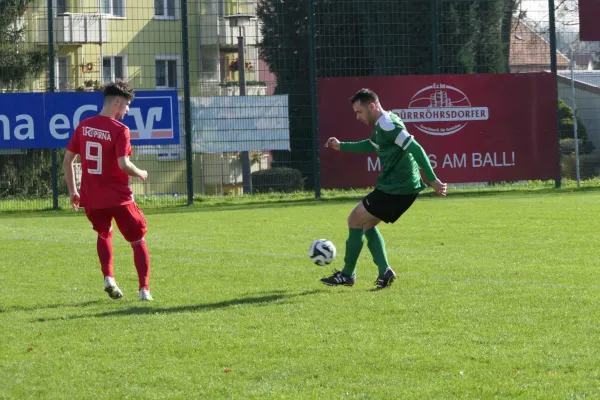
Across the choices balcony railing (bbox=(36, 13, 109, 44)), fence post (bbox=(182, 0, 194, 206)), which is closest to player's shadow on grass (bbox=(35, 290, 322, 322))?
fence post (bbox=(182, 0, 194, 206))

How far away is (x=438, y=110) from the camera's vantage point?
23.2m

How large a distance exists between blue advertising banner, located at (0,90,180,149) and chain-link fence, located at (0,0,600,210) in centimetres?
3

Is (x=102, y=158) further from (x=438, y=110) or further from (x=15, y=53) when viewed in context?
(x=15, y=53)

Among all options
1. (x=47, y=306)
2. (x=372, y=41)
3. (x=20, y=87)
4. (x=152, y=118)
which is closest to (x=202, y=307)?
(x=47, y=306)

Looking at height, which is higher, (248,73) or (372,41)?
(372,41)

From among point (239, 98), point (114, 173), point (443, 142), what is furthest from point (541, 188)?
point (114, 173)

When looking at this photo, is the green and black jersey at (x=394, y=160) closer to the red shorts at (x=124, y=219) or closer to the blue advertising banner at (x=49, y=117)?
the red shorts at (x=124, y=219)

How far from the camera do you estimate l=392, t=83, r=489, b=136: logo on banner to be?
23125 mm

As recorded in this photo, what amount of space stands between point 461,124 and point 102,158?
1518 cm

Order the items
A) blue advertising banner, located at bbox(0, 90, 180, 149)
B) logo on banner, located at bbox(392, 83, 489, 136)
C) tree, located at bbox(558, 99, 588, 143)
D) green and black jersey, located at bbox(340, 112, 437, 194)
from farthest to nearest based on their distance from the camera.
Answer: tree, located at bbox(558, 99, 588, 143) → logo on banner, located at bbox(392, 83, 489, 136) → blue advertising banner, located at bbox(0, 90, 180, 149) → green and black jersey, located at bbox(340, 112, 437, 194)

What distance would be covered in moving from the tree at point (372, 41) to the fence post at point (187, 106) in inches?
80.3

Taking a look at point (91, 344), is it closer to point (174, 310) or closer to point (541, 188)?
point (174, 310)

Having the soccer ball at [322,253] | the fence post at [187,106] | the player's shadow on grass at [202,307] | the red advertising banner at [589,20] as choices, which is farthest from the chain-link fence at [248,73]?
the player's shadow on grass at [202,307]

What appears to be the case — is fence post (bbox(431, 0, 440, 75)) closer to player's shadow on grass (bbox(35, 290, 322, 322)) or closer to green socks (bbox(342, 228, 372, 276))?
green socks (bbox(342, 228, 372, 276))
